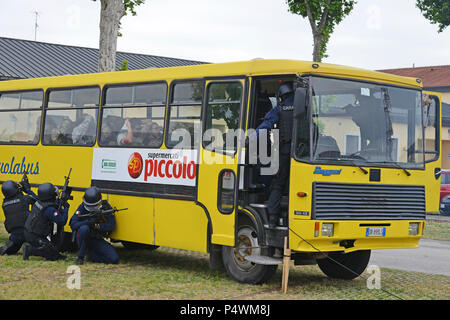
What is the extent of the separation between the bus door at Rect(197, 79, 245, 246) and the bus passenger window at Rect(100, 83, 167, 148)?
108cm

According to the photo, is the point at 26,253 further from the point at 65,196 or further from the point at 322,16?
the point at 322,16

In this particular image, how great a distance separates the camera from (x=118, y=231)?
12672 mm

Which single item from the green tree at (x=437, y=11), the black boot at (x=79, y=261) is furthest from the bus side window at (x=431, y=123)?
the green tree at (x=437, y=11)

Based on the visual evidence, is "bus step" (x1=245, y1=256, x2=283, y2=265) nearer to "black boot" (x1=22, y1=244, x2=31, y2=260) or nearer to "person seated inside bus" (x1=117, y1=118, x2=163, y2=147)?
"person seated inside bus" (x1=117, y1=118, x2=163, y2=147)

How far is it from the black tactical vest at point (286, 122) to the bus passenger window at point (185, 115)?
5.15 ft

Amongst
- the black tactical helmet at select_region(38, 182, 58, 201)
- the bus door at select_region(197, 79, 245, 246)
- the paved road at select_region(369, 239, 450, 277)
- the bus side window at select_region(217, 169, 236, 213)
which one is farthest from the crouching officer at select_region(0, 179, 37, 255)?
the paved road at select_region(369, 239, 450, 277)

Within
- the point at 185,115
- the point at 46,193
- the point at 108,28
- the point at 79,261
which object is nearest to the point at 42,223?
the point at 46,193

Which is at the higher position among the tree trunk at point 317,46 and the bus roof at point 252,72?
the tree trunk at point 317,46

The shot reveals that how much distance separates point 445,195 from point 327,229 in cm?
2052

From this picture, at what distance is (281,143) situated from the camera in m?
10.4

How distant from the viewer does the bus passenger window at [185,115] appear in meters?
11.5

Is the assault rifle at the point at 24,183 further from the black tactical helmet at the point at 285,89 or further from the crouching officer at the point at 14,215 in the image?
the black tactical helmet at the point at 285,89

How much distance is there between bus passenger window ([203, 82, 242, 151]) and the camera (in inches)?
427

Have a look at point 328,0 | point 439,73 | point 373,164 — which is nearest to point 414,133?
point 373,164
